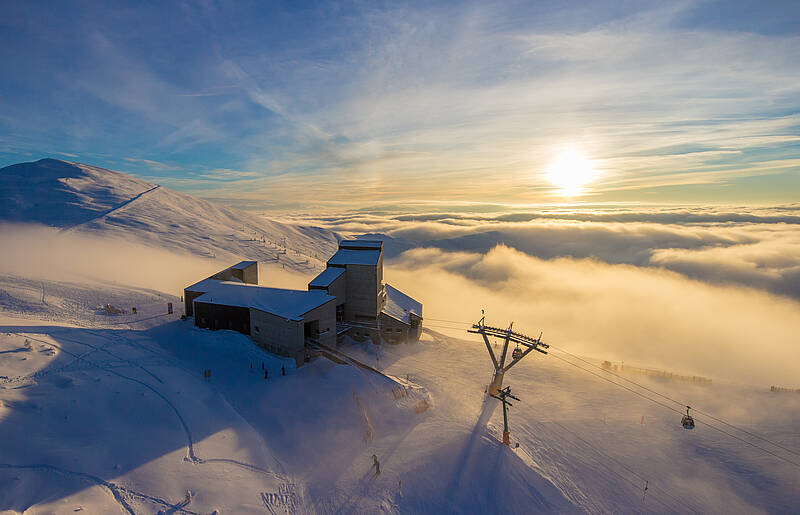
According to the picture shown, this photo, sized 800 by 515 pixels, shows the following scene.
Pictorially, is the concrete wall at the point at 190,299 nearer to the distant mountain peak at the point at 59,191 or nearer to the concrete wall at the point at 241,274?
the concrete wall at the point at 241,274

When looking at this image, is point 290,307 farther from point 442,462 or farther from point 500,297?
point 500,297

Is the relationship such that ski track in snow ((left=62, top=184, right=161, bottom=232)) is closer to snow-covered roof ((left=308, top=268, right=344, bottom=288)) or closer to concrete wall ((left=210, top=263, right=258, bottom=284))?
concrete wall ((left=210, top=263, right=258, bottom=284))

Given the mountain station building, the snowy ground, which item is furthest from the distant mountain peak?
the mountain station building

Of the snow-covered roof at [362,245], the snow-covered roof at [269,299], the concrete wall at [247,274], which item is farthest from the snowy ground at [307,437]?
the snow-covered roof at [362,245]

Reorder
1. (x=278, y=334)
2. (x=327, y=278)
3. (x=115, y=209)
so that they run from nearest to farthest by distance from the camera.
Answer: (x=278, y=334)
(x=327, y=278)
(x=115, y=209)

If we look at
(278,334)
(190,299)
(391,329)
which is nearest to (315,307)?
(278,334)

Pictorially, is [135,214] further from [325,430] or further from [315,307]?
[325,430]

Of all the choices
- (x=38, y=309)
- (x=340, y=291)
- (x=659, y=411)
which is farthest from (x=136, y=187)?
(x=659, y=411)
